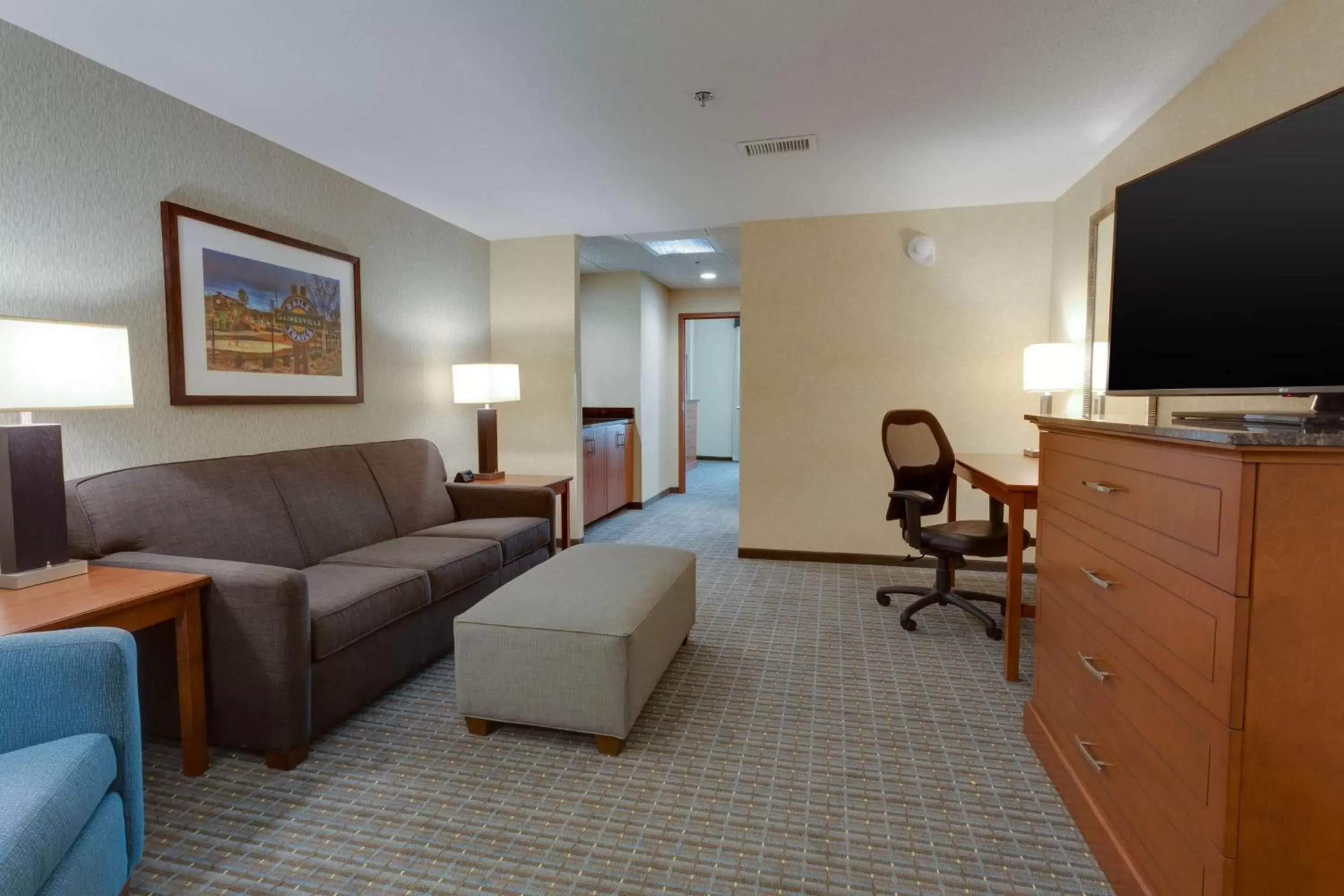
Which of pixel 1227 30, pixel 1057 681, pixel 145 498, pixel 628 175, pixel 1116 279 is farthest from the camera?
pixel 628 175

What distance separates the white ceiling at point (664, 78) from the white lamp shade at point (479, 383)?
42.3 inches

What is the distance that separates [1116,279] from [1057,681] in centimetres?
113

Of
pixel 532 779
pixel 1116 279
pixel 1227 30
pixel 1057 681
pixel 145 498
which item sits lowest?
pixel 532 779

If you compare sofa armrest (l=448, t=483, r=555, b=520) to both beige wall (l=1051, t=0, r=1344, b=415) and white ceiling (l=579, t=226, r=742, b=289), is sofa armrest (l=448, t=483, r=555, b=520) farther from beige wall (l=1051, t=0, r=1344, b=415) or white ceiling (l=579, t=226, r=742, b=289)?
beige wall (l=1051, t=0, r=1344, b=415)

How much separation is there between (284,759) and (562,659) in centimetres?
86

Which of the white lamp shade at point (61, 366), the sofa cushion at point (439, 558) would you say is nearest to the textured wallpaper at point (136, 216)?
the white lamp shade at point (61, 366)

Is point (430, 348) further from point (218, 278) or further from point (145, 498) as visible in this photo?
point (145, 498)

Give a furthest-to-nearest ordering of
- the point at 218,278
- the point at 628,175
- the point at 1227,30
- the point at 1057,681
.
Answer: the point at 628,175, the point at 218,278, the point at 1227,30, the point at 1057,681

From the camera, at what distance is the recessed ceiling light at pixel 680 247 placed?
4.82 m

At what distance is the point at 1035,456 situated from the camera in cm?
347

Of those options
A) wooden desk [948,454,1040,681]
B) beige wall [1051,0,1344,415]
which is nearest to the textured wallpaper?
wooden desk [948,454,1040,681]

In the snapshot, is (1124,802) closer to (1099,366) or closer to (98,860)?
(98,860)

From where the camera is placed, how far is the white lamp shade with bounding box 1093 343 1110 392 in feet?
9.98

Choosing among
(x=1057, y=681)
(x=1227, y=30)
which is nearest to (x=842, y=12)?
(x=1227, y=30)
